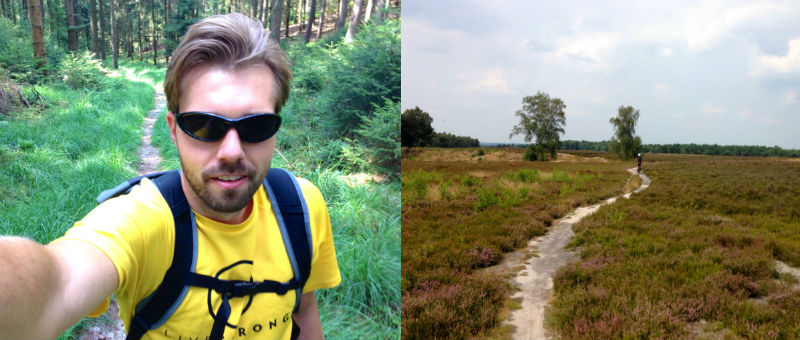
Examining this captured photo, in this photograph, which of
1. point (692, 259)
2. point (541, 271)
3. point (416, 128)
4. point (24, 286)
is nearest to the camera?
point (24, 286)

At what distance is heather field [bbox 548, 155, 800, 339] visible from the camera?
2.36 m

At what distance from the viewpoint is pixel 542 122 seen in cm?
345

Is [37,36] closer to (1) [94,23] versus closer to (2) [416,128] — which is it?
(1) [94,23]

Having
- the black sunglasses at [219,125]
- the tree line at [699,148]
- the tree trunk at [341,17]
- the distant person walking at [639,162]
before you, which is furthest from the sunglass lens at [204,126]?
the tree trunk at [341,17]

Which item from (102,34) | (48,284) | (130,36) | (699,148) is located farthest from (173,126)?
(130,36)

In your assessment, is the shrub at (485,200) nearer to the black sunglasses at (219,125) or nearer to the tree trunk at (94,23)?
the black sunglasses at (219,125)

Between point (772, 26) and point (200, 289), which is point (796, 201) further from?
point (200, 289)

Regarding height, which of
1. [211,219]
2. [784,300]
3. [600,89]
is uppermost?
[600,89]

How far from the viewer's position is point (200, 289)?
680mm

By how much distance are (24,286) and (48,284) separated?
0.15 ft

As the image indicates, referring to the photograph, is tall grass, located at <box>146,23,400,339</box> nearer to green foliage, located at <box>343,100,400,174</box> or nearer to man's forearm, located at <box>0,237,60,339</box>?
green foliage, located at <box>343,100,400,174</box>

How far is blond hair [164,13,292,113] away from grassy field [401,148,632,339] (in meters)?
2.11

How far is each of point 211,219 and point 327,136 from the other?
148 cm

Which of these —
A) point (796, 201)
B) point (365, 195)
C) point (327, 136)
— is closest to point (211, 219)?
point (365, 195)
